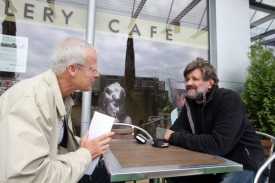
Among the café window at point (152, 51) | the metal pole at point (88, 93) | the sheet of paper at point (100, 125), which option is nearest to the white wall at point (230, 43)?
the café window at point (152, 51)

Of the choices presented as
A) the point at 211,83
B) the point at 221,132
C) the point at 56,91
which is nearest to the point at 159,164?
the point at 221,132

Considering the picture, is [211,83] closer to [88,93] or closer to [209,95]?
[209,95]

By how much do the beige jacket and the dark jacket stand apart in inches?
33.1

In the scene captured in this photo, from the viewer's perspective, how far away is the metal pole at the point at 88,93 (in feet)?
9.14

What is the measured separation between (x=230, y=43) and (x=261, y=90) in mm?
1056

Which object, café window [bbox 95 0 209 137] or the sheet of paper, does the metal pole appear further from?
the sheet of paper

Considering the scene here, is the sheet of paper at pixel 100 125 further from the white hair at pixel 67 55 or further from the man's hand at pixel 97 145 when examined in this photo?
the white hair at pixel 67 55

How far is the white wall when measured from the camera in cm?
352

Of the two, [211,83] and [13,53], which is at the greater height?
[13,53]

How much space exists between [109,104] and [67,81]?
6.95ft

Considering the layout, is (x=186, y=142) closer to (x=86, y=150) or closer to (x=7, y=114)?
(x=86, y=150)

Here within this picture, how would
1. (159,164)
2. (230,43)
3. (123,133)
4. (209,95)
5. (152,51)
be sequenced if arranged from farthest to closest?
(152,51), (230,43), (123,133), (209,95), (159,164)

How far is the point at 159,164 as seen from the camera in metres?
1.15

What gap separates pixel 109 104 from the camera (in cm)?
345
